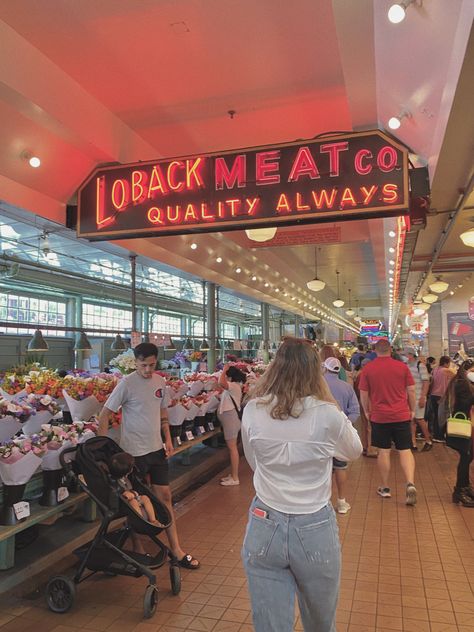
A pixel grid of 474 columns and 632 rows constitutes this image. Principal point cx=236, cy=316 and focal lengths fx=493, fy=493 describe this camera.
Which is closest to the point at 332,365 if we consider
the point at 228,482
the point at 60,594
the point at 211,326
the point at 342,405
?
the point at 342,405

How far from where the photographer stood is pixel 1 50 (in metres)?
3.78

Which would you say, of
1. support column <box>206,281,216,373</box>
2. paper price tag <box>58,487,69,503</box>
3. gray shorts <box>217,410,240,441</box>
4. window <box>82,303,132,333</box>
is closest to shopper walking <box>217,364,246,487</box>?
gray shorts <box>217,410,240,441</box>

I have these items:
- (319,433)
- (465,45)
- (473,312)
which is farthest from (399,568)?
(473,312)

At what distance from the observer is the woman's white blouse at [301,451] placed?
1.98 metres

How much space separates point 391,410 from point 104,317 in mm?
14412

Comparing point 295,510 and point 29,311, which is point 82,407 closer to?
point 295,510

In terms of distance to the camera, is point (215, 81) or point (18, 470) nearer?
point (18, 470)

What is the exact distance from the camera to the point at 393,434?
5828mm

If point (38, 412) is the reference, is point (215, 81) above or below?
above

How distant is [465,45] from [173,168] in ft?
7.92

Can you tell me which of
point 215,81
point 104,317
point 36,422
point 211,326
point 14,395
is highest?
point 215,81

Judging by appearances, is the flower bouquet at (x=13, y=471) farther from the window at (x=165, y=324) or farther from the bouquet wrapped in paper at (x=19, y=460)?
the window at (x=165, y=324)

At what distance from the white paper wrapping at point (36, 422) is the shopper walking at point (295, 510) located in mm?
3210

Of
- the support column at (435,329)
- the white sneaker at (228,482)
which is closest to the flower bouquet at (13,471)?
the white sneaker at (228,482)
